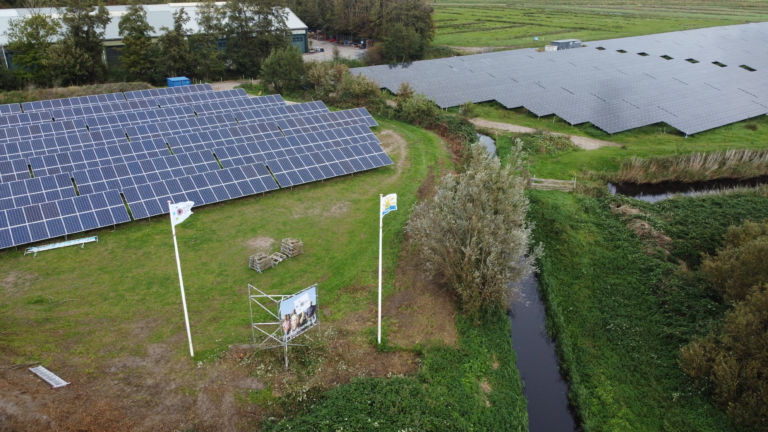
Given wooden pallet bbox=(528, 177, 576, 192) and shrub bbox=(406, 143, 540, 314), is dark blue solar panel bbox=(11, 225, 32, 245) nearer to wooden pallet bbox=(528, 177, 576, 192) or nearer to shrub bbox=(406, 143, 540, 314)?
shrub bbox=(406, 143, 540, 314)

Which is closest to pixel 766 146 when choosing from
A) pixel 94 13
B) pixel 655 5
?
pixel 94 13

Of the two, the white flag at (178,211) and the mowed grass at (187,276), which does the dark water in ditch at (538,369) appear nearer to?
the mowed grass at (187,276)

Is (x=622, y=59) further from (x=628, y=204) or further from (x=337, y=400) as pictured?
(x=337, y=400)

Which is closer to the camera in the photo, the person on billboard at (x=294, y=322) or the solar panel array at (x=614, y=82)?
the person on billboard at (x=294, y=322)

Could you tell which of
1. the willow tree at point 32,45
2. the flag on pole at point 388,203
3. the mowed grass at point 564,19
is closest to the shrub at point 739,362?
the flag on pole at point 388,203

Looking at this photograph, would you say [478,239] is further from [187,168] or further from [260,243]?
[187,168]

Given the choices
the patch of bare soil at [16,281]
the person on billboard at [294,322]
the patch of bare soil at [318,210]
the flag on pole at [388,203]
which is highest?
the flag on pole at [388,203]

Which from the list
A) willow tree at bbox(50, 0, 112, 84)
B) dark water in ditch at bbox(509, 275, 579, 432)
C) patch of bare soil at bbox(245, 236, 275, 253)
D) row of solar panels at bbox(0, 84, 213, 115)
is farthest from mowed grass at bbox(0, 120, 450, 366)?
willow tree at bbox(50, 0, 112, 84)

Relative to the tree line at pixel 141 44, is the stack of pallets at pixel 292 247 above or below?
below
